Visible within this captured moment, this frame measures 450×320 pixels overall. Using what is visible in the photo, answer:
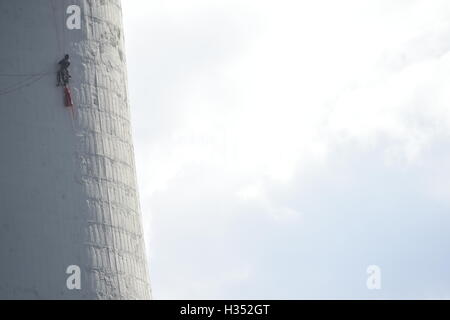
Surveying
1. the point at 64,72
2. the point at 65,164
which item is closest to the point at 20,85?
the point at 64,72

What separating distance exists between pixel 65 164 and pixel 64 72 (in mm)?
3714

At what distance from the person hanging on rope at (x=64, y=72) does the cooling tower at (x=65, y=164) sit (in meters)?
0.22

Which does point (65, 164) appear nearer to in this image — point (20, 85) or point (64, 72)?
point (20, 85)

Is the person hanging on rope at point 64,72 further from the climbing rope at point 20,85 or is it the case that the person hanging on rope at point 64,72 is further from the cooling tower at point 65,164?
the climbing rope at point 20,85

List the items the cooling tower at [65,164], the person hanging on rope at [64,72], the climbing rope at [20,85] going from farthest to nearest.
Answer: the person hanging on rope at [64,72]
the climbing rope at [20,85]
the cooling tower at [65,164]

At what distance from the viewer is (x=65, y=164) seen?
69.9 meters

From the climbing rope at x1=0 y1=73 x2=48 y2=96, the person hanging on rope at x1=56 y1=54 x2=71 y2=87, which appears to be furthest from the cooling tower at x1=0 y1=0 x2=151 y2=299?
the person hanging on rope at x1=56 y1=54 x2=71 y2=87

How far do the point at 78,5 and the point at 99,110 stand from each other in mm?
4331

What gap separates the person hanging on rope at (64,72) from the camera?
71000 mm

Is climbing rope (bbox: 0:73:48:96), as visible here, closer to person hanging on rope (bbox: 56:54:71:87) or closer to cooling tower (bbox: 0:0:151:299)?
cooling tower (bbox: 0:0:151:299)

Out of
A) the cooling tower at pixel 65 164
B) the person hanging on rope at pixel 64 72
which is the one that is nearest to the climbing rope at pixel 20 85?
the cooling tower at pixel 65 164

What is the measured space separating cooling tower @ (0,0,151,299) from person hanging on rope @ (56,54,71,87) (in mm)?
220
